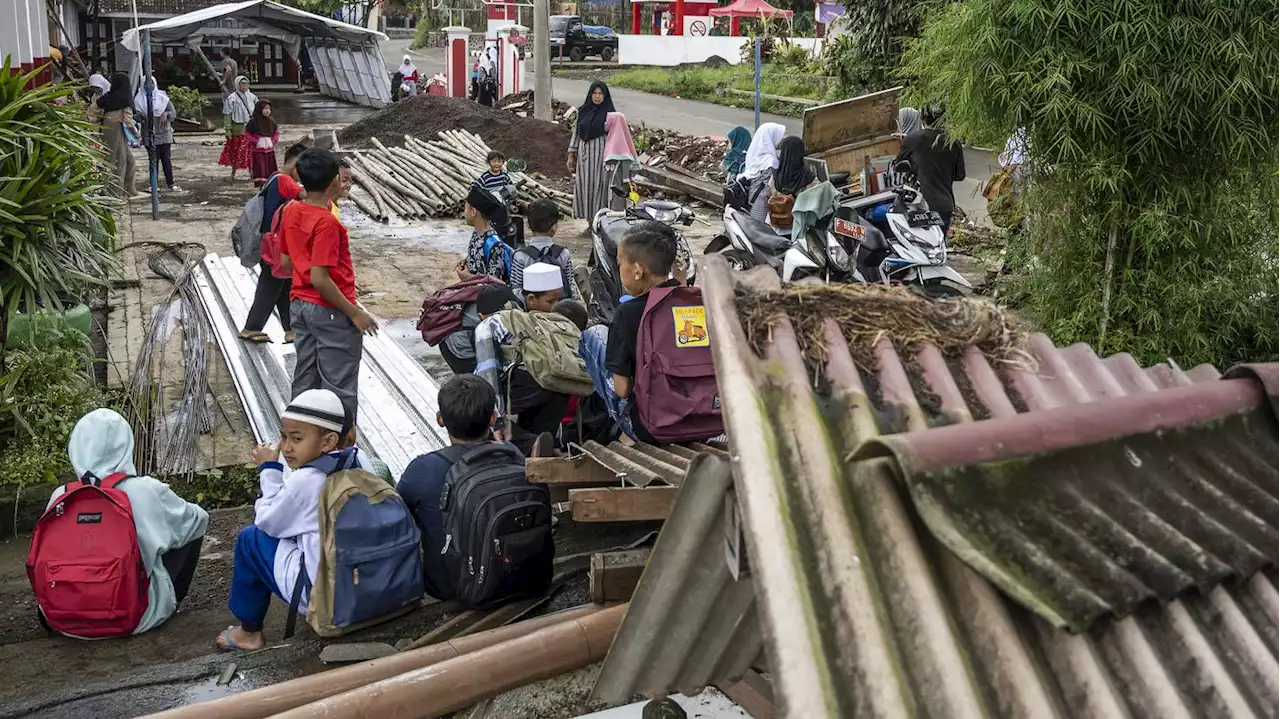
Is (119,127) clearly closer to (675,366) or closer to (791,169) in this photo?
(791,169)

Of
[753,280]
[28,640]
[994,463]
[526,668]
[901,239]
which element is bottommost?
[28,640]

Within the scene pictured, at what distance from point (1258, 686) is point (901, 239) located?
22.1 ft

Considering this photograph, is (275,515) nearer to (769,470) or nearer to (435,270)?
(769,470)

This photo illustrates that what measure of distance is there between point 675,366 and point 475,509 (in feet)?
3.08

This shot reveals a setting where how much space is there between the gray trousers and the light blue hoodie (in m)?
1.56

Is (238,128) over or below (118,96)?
below

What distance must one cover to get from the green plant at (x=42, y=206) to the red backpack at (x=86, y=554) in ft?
7.23

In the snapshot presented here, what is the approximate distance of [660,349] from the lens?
4.57 meters

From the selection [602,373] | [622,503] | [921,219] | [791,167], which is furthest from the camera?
[791,167]

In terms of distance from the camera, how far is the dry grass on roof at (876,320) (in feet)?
8.17

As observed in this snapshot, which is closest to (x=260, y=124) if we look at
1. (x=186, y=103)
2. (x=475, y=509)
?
(x=186, y=103)

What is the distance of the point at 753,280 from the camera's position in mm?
2660

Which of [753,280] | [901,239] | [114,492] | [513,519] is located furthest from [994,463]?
→ [901,239]

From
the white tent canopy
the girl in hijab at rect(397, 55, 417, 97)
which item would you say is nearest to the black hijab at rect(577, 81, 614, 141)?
the white tent canopy
